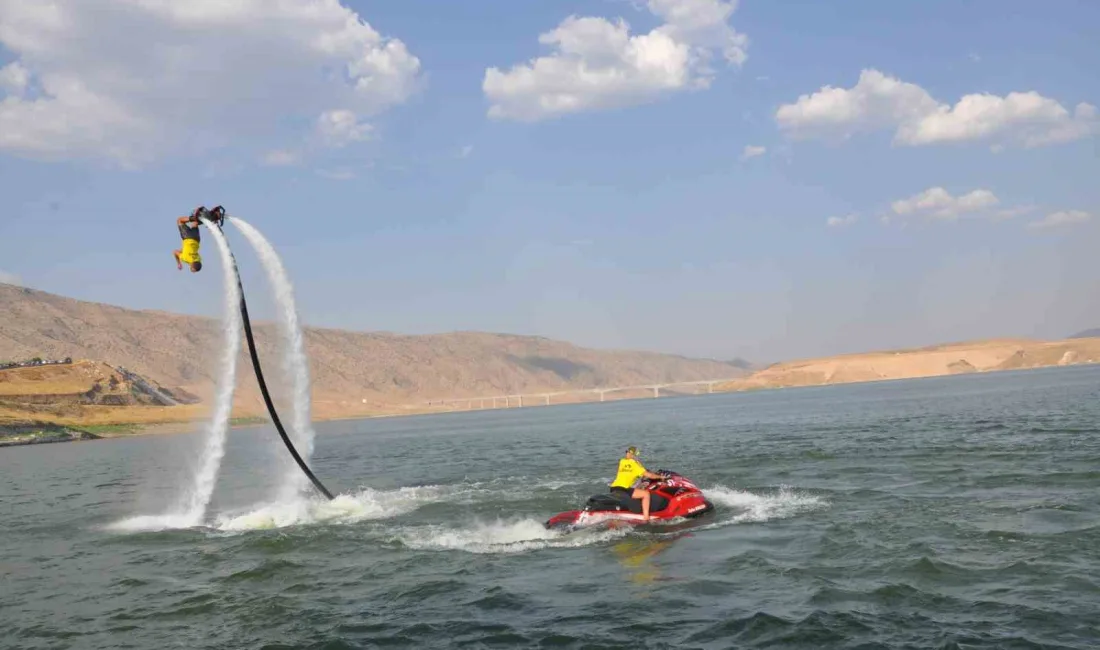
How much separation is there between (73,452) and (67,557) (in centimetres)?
6267

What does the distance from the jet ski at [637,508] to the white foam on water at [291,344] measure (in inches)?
335

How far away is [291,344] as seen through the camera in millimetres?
25297

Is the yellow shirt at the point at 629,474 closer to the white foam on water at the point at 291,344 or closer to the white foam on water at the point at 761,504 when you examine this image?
the white foam on water at the point at 761,504

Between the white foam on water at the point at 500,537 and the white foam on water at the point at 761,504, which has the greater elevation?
the white foam on water at the point at 761,504

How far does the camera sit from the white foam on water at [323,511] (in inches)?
1027

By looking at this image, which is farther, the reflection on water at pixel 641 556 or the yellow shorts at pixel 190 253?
the yellow shorts at pixel 190 253

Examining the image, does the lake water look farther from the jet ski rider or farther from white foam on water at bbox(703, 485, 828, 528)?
the jet ski rider

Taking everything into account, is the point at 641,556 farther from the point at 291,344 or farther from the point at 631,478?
the point at 291,344

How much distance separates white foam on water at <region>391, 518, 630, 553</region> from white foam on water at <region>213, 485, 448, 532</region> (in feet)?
11.3

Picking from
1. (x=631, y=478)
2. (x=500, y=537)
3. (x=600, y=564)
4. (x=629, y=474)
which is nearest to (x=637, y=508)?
(x=631, y=478)

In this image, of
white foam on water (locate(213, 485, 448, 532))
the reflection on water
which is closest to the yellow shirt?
the reflection on water

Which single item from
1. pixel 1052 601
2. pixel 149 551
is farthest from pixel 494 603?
pixel 149 551

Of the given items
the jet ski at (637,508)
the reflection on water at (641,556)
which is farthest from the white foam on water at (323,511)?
the reflection on water at (641,556)

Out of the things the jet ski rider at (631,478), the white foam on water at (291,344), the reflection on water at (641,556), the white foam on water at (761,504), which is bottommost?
the reflection on water at (641,556)
